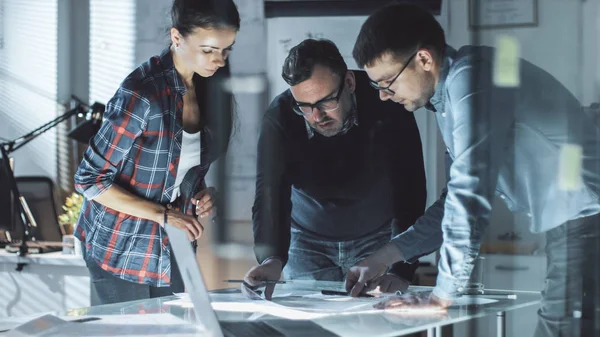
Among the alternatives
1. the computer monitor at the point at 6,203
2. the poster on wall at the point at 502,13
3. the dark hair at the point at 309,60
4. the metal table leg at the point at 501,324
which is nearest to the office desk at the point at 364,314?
the metal table leg at the point at 501,324

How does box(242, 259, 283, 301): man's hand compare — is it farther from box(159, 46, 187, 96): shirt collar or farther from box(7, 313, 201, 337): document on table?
box(159, 46, 187, 96): shirt collar

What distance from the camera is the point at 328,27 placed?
2.15 m

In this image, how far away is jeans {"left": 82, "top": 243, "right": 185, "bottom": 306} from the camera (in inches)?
87.2

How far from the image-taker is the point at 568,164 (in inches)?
76.2

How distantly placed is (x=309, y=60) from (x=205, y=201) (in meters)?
0.62

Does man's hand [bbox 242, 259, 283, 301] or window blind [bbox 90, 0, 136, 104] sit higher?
window blind [bbox 90, 0, 136, 104]

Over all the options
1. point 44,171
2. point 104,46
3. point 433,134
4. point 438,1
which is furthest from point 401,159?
point 44,171

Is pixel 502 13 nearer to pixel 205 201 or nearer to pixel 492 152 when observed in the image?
pixel 492 152

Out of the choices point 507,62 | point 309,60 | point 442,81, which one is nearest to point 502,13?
point 507,62

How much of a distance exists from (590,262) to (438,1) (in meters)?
0.86

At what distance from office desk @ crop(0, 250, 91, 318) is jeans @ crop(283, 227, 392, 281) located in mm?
1560

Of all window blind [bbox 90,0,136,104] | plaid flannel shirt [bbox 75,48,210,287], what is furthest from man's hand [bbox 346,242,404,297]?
window blind [bbox 90,0,136,104]

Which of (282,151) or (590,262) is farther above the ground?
(282,151)

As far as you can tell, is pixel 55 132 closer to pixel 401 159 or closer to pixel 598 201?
pixel 401 159
